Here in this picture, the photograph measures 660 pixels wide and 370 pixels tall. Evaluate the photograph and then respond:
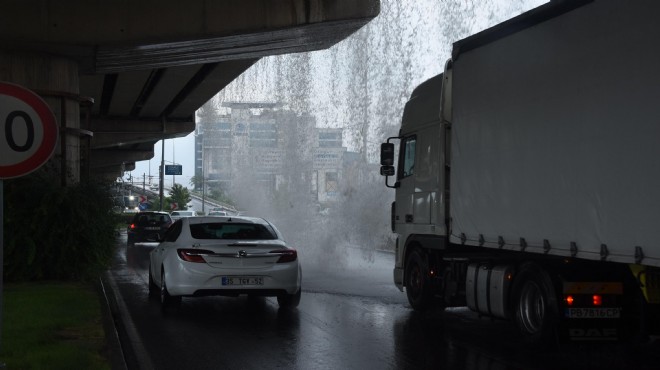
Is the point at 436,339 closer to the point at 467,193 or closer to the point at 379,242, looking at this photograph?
the point at 467,193

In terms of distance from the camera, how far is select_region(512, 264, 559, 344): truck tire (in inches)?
311

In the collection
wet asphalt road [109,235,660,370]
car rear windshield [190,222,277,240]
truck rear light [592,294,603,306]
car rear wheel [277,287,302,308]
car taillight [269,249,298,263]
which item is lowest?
wet asphalt road [109,235,660,370]

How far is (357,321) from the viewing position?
1073cm

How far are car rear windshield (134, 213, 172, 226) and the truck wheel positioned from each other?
2334cm

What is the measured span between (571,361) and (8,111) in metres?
5.75

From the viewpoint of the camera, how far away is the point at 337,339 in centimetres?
928

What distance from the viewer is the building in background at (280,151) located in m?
26.9

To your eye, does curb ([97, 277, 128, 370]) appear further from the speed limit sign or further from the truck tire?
the truck tire

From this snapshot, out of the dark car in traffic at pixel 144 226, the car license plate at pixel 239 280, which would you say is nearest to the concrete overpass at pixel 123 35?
the car license plate at pixel 239 280

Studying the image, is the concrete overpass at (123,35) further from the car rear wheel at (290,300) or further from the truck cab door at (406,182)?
the car rear wheel at (290,300)

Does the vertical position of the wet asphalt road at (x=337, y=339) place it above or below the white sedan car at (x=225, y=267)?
below

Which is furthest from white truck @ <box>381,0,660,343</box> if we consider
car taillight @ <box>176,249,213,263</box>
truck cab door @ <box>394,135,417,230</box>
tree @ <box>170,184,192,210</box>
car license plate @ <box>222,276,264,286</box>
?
tree @ <box>170,184,192,210</box>

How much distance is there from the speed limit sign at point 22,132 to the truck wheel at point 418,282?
21.0 feet

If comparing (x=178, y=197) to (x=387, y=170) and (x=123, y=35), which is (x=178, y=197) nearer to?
(x=123, y=35)
